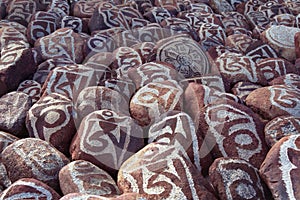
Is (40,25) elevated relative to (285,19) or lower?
elevated

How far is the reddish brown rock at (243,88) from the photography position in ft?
6.49

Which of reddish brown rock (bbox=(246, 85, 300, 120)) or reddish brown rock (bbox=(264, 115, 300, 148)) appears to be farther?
reddish brown rock (bbox=(246, 85, 300, 120))

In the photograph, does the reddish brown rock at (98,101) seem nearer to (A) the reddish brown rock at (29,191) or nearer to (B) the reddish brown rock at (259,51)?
(A) the reddish brown rock at (29,191)

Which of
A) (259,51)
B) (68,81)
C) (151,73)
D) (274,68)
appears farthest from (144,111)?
(259,51)

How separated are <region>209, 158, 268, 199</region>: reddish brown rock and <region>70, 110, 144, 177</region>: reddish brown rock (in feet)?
0.99

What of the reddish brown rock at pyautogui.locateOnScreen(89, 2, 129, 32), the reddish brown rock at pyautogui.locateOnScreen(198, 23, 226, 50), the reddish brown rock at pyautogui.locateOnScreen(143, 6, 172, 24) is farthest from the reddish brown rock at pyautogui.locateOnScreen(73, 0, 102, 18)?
the reddish brown rock at pyautogui.locateOnScreen(198, 23, 226, 50)

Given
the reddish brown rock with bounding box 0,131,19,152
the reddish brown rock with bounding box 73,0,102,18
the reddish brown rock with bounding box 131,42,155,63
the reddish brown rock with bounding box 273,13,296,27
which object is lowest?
the reddish brown rock with bounding box 273,13,296,27

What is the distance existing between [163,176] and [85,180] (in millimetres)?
227

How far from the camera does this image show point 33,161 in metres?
1.54

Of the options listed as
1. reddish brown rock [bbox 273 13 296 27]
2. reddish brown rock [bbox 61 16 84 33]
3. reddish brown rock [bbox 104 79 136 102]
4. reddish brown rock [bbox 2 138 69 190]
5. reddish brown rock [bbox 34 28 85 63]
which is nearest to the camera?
reddish brown rock [bbox 2 138 69 190]

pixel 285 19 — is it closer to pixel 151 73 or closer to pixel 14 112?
pixel 151 73

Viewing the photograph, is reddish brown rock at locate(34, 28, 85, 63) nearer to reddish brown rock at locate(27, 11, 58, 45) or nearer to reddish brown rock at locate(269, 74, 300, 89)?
reddish brown rock at locate(27, 11, 58, 45)

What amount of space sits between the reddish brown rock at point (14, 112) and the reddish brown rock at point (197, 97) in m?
0.58

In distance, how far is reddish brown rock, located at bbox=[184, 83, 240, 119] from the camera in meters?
1.75
